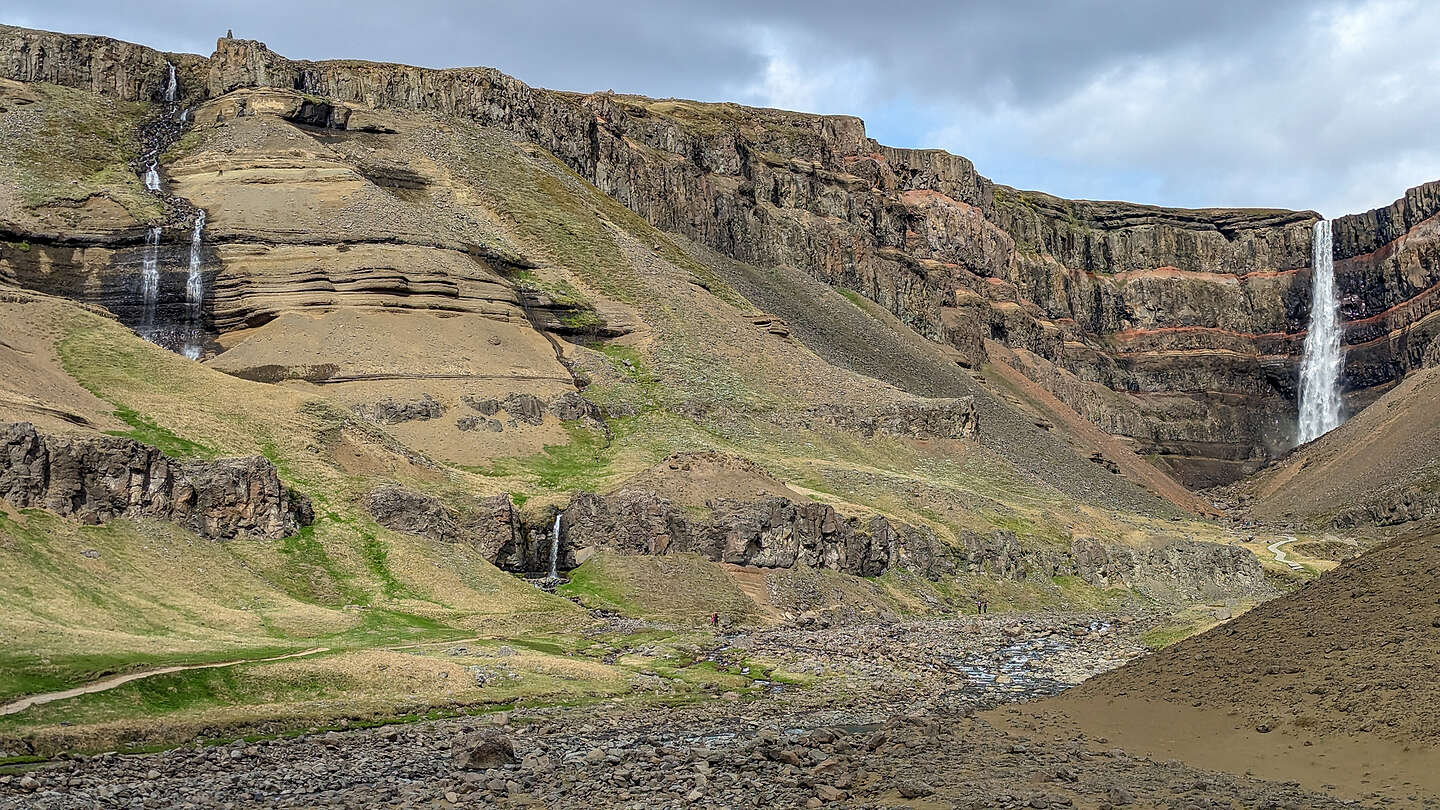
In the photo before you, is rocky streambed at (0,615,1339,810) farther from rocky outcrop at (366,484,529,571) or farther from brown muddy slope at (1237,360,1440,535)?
brown muddy slope at (1237,360,1440,535)

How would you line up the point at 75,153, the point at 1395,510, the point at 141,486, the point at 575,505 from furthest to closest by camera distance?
the point at 75,153, the point at 1395,510, the point at 575,505, the point at 141,486

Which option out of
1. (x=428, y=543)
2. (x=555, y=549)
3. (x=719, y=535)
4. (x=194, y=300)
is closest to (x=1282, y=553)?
(x=719, y=535)

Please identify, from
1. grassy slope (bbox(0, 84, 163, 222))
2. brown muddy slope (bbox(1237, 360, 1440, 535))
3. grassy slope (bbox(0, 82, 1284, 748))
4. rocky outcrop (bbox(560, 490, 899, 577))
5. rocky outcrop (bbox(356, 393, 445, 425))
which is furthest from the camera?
brown muddy slope (bbox(1237, 360, 1440, 535))

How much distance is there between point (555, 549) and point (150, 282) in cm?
5536

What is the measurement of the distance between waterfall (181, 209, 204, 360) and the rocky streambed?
76150mm

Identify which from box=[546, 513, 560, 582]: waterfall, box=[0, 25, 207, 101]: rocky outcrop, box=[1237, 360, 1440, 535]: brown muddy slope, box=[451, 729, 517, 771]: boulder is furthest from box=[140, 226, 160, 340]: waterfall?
box=[1237, 360, 1440, 535]: brown muddy slope

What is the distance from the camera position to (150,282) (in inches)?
4432

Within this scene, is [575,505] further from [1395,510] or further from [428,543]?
[1395,510]

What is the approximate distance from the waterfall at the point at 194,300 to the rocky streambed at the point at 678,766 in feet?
250

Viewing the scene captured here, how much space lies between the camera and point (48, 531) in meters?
55.7

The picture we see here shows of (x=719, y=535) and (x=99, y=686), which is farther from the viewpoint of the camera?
(x=719, y=535)

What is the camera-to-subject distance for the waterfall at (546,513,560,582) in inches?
3142

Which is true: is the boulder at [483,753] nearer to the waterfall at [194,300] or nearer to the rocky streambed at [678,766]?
the rocky streambed at [678,766]

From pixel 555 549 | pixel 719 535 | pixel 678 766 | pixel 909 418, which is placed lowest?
pixel 678 766
